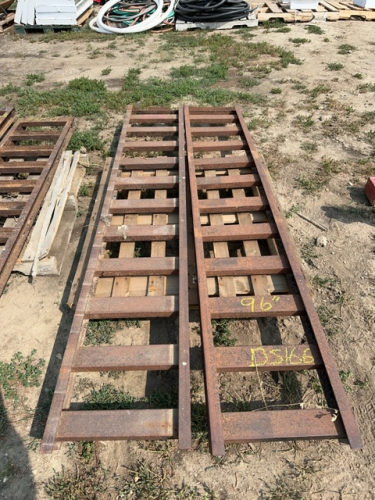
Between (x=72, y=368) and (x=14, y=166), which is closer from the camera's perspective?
(x=72, y=368)

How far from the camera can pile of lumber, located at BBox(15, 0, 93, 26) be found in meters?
10.2

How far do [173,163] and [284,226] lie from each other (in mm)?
1867

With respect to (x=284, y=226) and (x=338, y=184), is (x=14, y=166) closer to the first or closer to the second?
(x=284, y=226)

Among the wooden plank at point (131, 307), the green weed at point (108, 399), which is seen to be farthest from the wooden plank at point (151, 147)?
the green weed at point (108, 399)

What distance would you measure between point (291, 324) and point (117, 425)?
1.81 metres

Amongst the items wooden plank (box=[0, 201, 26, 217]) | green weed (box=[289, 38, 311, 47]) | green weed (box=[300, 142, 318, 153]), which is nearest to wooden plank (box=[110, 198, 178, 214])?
wooden plank (box=[0, 201, 26, 217])

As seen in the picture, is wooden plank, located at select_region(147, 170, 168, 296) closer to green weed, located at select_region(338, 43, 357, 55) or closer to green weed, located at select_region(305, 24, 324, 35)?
green weed, located at select_region(338, 43, 357, 55)

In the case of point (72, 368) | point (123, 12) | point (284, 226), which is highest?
point (123, 12)

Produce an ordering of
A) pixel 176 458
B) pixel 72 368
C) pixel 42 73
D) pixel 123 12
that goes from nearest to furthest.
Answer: pixel 176 458
pixel 72 368
pixel 42 73
pixel 123 12

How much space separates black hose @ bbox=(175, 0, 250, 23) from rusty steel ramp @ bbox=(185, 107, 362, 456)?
7350 mm

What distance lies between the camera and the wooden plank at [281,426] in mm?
2133

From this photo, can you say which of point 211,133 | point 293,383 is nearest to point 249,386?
point 293,383

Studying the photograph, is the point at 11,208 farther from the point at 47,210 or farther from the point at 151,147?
the point at 151,147

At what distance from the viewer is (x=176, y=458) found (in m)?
2.35
